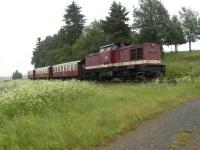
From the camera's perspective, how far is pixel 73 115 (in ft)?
41.7

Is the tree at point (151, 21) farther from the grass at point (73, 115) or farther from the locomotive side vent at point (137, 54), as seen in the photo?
the grass at point (73, 115)

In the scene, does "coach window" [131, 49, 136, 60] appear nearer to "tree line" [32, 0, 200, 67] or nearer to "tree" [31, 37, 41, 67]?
"tree line" [32, 0, 200, 67]

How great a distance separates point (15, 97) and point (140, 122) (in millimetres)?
4815

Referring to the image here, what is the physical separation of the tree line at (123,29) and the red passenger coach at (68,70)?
11.6 m

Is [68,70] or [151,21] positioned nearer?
[68,70]

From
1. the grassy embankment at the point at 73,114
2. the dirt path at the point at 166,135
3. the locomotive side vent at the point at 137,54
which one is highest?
the locomotive side vent at the point at 137,54

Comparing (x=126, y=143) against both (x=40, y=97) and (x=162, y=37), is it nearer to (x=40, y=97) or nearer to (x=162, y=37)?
(x=40, y=97)

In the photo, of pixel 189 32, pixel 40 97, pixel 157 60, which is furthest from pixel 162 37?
pixel 40 97

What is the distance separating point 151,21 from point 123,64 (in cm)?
4133

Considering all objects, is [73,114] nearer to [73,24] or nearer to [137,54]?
[137,54]

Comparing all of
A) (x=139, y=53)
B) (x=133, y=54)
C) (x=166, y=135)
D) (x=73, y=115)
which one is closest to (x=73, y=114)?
(x=73, y=115)

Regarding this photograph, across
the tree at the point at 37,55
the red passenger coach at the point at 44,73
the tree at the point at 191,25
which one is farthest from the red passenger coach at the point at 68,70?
the tree at the point at 37,55

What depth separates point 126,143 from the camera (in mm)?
10203

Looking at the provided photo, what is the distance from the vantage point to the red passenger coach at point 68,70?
43531 millimetres
